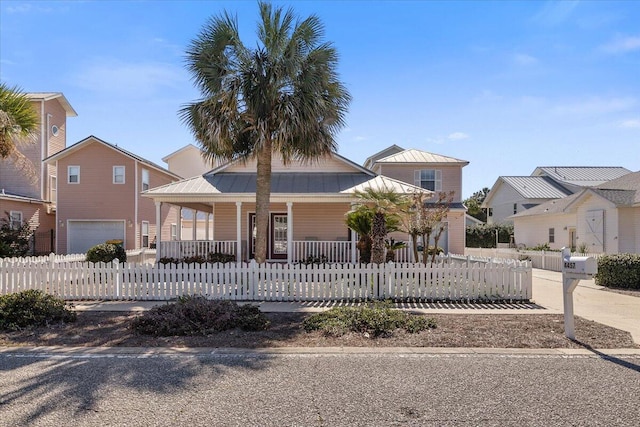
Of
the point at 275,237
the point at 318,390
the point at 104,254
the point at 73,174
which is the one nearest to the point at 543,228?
the point at 275,237

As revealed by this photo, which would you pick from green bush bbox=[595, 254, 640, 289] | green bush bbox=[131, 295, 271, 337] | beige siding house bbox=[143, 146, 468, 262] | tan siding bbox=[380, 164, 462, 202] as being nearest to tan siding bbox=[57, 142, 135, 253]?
beige siding house bbox=[143, 146, 468, 262]

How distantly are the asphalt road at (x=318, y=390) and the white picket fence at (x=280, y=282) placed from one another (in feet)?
15.0

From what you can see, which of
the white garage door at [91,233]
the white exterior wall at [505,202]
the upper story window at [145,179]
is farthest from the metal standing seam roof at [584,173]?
the white garage door at [91,233]

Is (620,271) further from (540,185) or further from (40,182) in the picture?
(40,182)

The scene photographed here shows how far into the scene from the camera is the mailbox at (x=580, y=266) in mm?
6543

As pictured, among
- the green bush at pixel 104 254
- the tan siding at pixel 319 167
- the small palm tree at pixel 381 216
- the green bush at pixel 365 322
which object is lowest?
the green bush at pixel 365 322

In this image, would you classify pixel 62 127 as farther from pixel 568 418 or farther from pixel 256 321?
pixel 568 418

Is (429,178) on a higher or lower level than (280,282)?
higher

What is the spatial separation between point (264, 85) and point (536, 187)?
3206 cm

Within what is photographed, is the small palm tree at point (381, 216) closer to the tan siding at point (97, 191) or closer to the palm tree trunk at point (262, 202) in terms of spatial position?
the palm tree trunk at point (262, 202)

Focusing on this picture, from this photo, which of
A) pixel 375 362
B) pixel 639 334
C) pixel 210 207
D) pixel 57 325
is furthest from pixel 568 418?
pixel 210 207

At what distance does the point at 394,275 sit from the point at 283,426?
728 cm

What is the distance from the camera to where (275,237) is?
19000mm

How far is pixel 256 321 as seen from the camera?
761cm
